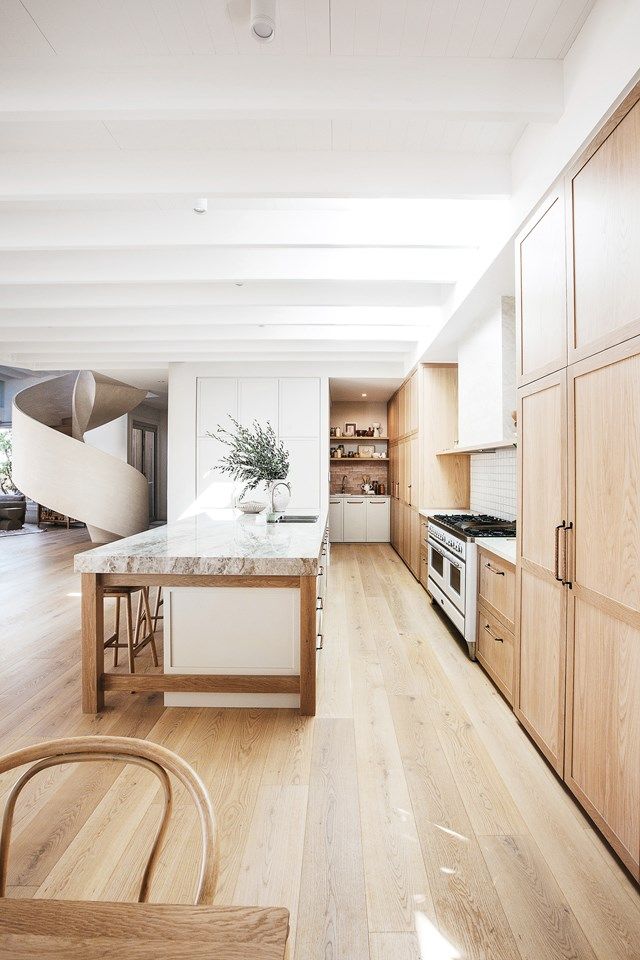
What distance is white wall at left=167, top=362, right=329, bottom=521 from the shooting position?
7.35 m

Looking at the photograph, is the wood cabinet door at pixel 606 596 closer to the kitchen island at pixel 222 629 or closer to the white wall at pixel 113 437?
the kitchen island at pixel 222 629

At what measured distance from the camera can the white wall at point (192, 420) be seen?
7348 millimetres

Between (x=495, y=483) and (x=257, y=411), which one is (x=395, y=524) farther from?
(x=495, y=483)

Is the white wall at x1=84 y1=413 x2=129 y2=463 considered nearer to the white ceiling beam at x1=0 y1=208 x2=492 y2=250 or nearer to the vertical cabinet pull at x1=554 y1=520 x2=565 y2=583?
the white ceiling beam at x1=0 y1=208 x2=492 y2=250

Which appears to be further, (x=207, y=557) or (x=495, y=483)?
(x=495, y=483)

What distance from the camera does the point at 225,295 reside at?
15.6 feet

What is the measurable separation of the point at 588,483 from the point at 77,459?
6.94 meters

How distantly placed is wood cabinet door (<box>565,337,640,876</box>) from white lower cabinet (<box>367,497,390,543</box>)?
269 inches

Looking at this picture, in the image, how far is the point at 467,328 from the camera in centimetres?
446

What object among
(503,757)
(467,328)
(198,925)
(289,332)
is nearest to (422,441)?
(467,328)

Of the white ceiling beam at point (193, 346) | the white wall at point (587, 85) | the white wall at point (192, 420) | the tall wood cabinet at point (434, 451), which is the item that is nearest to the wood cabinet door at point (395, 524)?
the white wall at point (192, 420)

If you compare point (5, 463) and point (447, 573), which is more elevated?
point (5, 463)

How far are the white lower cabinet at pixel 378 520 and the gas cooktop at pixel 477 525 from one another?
4.13 metres

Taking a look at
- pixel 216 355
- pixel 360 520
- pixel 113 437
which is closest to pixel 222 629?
pixel 216 355
